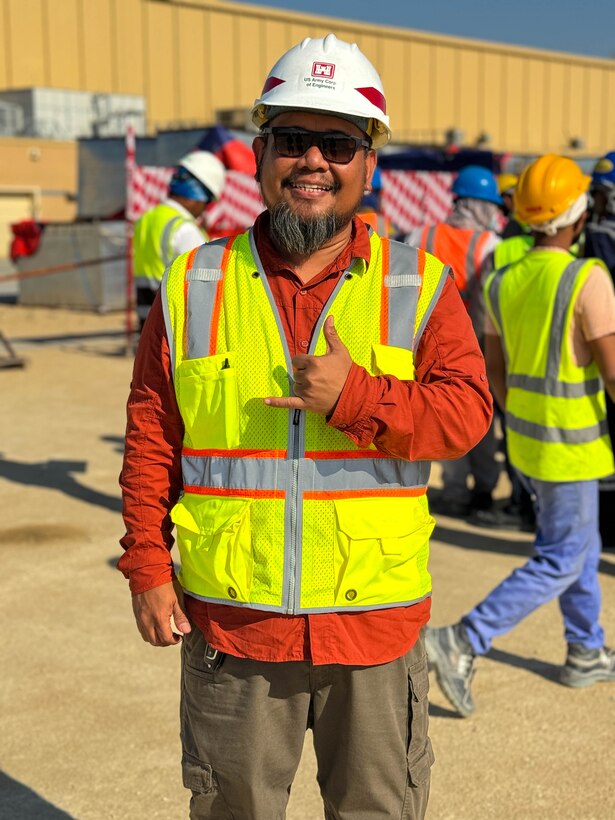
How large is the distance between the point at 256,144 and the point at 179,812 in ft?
6.91

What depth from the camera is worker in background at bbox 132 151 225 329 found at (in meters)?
6.58

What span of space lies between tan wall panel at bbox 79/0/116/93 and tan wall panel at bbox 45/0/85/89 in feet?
1.58

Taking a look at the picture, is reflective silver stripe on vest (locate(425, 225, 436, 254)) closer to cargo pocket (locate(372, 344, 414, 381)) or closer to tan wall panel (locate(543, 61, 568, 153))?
cargo pocket (locate(372, 344, 414, 381))

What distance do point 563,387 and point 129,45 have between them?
177 feet

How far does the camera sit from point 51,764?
3740 millimetres

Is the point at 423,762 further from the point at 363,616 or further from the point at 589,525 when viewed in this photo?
the point at 589,525

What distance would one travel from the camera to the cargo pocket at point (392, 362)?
2.32 metres

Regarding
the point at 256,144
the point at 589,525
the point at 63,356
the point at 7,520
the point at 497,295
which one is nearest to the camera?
the point at 256,144

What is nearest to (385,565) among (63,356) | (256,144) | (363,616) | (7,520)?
(363,616)

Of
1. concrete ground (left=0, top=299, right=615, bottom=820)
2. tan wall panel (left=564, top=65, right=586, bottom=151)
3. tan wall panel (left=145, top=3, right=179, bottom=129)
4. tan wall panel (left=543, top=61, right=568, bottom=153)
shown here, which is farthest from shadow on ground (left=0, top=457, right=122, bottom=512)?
tan wall panel (left=564, top=65, right=586, bottom=151)

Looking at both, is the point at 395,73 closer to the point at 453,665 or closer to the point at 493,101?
the point at 493,101

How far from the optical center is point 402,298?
237 cm

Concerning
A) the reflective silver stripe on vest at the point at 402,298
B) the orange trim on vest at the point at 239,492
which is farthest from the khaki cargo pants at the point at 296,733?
the reflective silver stripe on vest at the point at 402,298

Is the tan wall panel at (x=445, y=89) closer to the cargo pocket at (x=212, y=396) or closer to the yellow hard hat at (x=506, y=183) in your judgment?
the yellow hard hat at (x=506, y=183)
